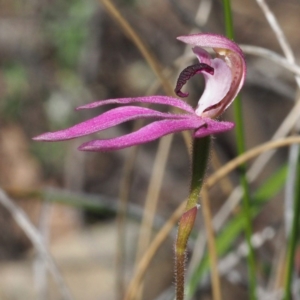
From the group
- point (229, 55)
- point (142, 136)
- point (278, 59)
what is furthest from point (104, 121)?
point (278, 59)

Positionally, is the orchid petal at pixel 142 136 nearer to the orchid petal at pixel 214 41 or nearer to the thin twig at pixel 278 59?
the orchid petal at pixel 214 41

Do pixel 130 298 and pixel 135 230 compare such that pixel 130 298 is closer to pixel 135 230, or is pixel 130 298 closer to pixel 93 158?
pixel 135 230

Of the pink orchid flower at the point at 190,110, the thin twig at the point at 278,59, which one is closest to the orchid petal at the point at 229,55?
the pink orchid flower at the point at 190,110

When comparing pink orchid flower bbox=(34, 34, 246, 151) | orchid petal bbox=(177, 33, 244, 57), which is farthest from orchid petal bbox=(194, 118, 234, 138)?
orchid petal bbox=(177, 33, 244, 57)

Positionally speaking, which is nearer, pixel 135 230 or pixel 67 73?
pixel 135 230

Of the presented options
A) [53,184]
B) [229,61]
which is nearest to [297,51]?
[53,184]

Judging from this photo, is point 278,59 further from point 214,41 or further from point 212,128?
point 212,128
